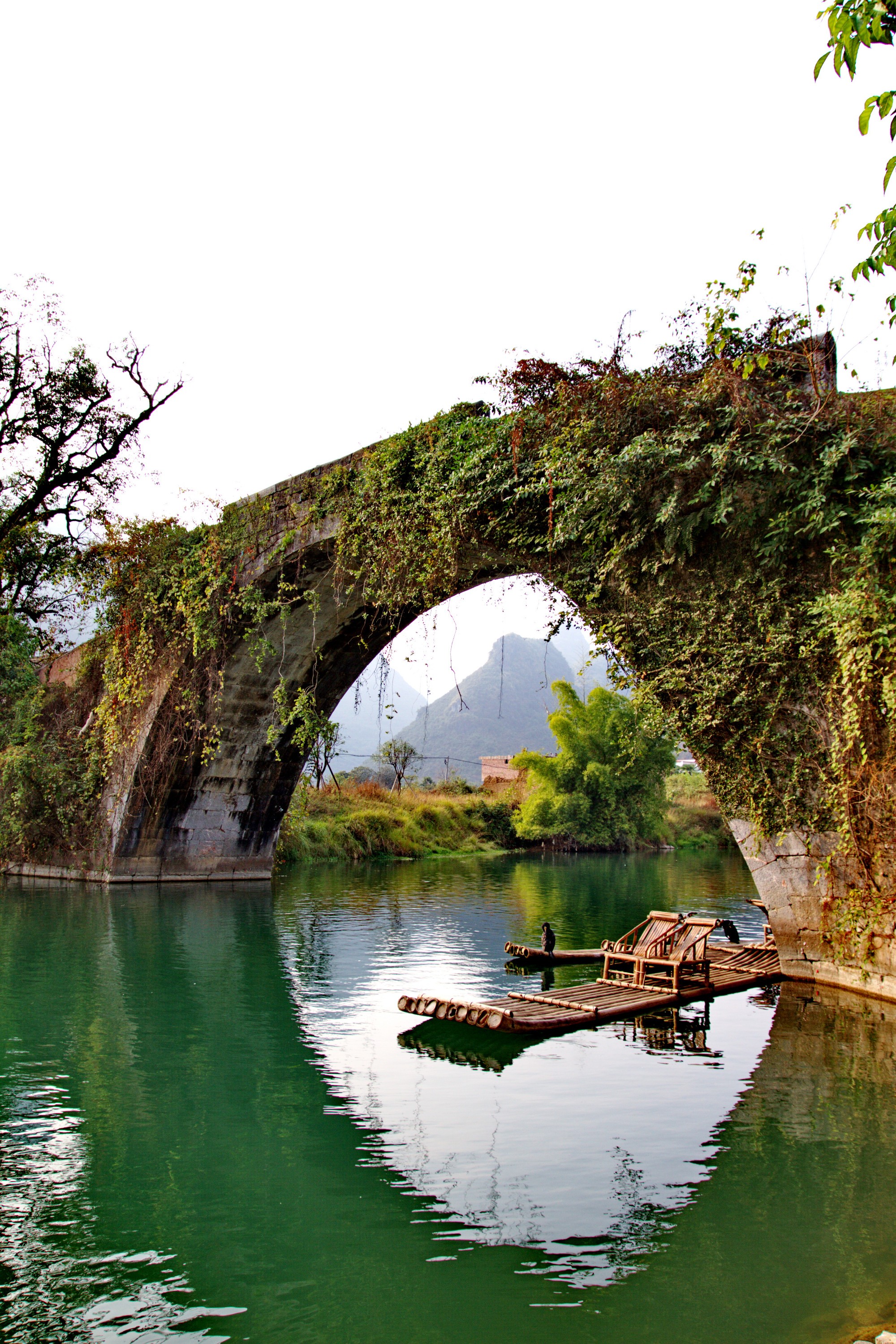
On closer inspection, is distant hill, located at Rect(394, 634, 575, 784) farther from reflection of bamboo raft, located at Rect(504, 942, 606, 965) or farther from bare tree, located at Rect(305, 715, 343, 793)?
reflection of bamboo raft, located at Rect(504, 942, 606, 965)

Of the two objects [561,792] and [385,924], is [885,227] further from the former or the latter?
[561,792]

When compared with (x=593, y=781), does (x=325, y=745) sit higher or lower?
higher

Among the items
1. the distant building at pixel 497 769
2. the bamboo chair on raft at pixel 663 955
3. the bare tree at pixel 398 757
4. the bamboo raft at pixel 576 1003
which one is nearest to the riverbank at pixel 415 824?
the bare tree at pixel 398 757

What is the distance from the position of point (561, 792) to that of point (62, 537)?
56.1 feet

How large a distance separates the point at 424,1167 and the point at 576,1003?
281 cm

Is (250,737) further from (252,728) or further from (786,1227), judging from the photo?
→ (786,1227)

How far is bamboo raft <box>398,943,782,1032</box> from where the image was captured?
6.09m

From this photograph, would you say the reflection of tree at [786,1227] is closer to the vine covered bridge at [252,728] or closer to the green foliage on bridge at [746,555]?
the green foliage on bridge at [746,555]

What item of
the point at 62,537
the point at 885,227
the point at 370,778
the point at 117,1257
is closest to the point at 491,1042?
the point at 117,1257

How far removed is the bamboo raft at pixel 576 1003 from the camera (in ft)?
20.0

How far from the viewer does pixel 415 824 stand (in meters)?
24.5

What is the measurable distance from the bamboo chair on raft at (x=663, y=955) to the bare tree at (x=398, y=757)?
20.0 metres

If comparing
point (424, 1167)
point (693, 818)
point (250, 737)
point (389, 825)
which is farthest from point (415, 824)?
point (424, 1167)

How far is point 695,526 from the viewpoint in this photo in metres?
6.62
